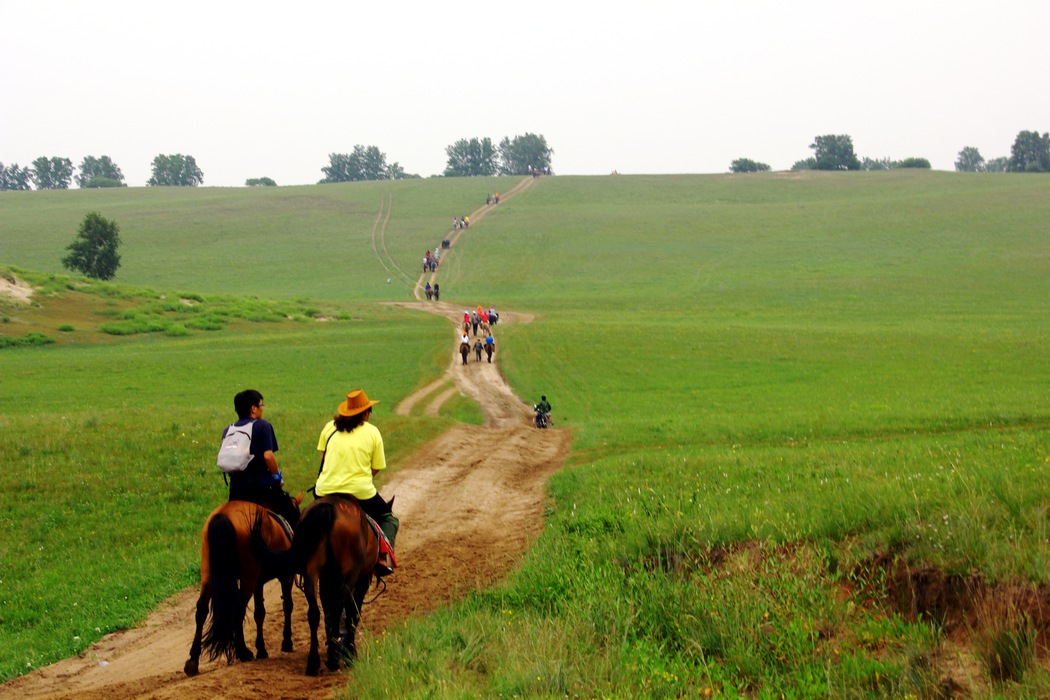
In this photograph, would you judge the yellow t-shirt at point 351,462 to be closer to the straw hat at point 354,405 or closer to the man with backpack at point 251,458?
the straw hat at point 354,405

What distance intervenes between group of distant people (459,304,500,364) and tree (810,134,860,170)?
13601cm

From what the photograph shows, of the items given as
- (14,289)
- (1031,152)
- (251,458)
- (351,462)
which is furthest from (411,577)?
(1031,152)

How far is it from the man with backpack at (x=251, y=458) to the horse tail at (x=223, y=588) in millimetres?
670

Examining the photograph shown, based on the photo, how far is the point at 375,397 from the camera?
28234mm

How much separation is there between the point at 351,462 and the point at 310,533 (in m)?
0.97

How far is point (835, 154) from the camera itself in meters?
166

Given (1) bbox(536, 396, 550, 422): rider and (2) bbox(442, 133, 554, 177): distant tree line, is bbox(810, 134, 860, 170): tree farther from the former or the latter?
(1) bbox(536, 396, 550, 422): rider

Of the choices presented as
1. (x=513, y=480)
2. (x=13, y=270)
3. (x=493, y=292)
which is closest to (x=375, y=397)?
(x=513, y=480)

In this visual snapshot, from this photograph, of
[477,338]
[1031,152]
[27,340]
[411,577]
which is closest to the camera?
[411,577]

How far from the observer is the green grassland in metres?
6.61

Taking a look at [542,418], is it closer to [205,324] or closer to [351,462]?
[351,462]

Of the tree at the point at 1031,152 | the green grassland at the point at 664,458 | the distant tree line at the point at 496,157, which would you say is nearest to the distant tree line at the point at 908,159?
the tree at the point at 1031,152

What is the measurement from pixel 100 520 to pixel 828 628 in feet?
37.6

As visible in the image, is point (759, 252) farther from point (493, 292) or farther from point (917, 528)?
point (917, 528)
